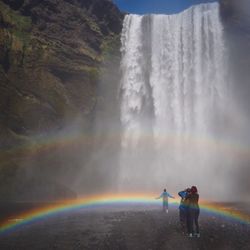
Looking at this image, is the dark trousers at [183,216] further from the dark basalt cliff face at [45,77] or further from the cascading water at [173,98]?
the cascading water at [173,98]

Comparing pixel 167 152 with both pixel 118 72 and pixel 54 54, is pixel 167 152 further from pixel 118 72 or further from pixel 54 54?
pixel 54 54

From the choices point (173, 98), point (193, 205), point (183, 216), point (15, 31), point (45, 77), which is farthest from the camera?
point (173, 98)

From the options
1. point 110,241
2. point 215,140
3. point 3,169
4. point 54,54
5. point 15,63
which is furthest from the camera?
point 215,140

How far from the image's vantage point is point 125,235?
1781 centimetres

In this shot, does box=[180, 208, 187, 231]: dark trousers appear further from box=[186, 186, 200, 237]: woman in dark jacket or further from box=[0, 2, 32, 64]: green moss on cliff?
box=[0, 2, 32, 64]: green moss on cliff

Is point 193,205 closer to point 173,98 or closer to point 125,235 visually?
point 125,235

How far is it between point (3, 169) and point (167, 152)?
78.3 ft

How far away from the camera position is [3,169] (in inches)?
1698

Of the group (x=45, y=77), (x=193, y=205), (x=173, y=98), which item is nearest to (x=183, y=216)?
(x=193, y=205)

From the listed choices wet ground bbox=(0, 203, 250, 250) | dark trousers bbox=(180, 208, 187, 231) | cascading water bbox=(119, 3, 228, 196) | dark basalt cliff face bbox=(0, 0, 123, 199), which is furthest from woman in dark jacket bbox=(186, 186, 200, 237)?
cascading water bbox=(119, 3, 228, 196)

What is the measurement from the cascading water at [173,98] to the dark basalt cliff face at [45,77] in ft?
18.8

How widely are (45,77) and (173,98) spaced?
19.1m

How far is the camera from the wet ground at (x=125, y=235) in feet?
50.2

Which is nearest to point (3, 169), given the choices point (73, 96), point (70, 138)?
point (70, 138)
